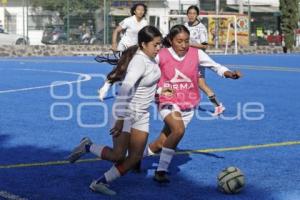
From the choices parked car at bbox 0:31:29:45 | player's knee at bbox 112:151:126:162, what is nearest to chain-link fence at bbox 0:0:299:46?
parked car at bbox 0:31:29:45

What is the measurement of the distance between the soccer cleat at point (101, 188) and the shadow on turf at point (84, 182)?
51mm

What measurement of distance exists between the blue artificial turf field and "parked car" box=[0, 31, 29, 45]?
17948 mm

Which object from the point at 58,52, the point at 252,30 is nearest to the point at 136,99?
the point at 58,52

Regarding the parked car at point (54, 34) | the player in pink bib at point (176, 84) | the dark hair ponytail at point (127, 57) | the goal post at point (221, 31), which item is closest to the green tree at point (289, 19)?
the goal post at point (221, 31)

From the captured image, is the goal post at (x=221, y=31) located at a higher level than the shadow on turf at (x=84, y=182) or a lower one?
higher

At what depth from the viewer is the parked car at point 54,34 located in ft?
118

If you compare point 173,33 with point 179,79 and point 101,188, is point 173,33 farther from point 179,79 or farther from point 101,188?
point 101,188

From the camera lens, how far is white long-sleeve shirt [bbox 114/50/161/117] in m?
6.39

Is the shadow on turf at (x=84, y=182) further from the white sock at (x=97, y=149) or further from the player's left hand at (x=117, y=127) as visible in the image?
the player's left hand at (x=117, y=127)

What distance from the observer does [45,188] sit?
6594 mm

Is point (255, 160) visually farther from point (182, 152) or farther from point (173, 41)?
point (173, 41)

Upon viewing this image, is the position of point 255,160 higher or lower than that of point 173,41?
lower

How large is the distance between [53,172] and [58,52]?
29147 millimetres

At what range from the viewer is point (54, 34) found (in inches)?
1423
